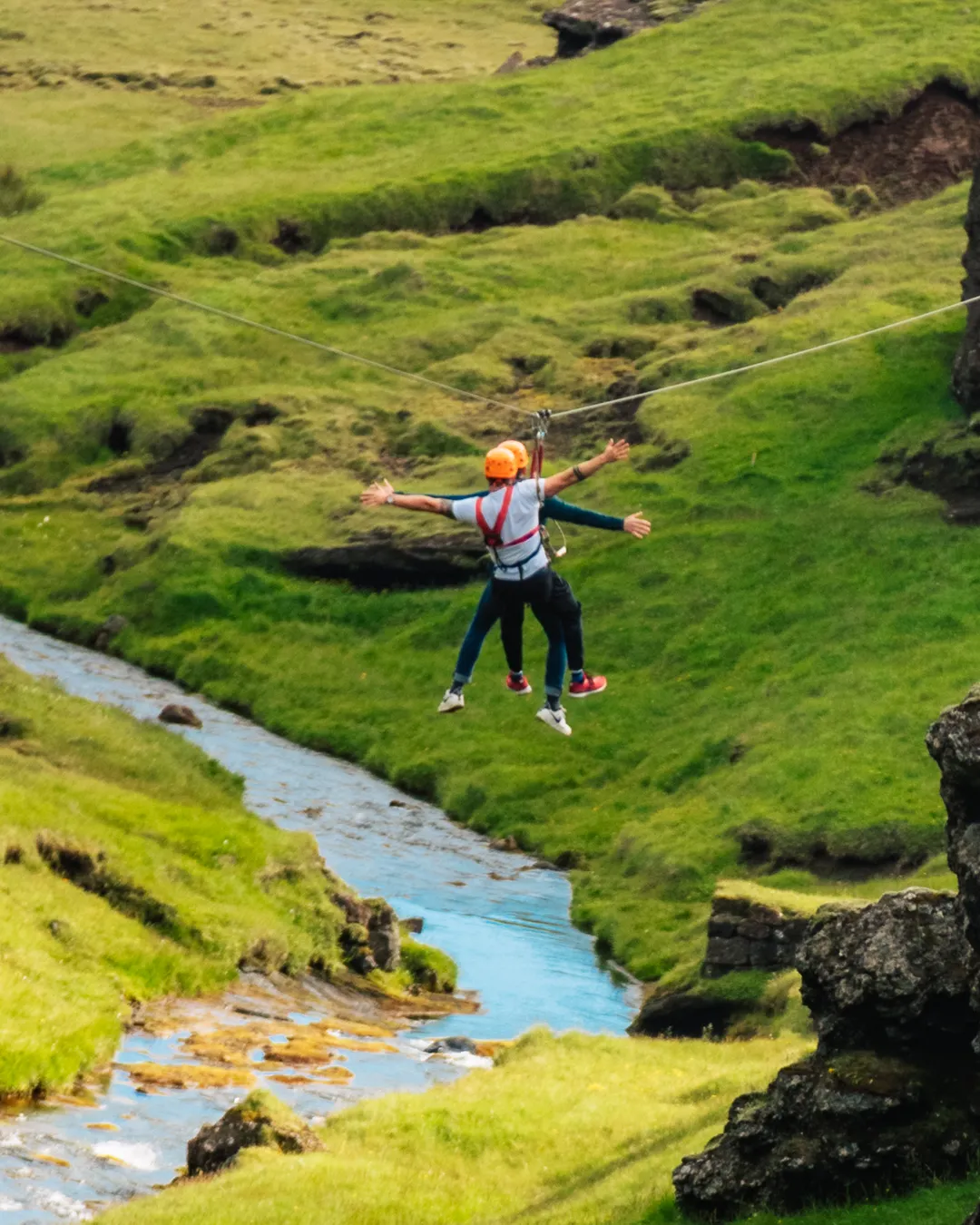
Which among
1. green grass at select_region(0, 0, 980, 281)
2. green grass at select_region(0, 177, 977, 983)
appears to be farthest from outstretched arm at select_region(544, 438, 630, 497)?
green grass at select_region(0, 0, 980, 281)

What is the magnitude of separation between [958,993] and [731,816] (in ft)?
120

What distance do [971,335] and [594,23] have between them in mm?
96831

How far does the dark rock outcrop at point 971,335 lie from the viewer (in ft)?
268

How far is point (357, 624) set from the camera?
8644 cm

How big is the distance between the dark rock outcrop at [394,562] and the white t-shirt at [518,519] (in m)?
55.8

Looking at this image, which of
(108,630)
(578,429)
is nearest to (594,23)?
(578,429)

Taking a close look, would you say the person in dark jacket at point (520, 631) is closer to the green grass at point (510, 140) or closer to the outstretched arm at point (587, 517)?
the outstretched arm at point (587, 517)

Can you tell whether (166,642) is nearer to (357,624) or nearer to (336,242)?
(357,624)

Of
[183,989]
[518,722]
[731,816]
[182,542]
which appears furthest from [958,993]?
[182,542]

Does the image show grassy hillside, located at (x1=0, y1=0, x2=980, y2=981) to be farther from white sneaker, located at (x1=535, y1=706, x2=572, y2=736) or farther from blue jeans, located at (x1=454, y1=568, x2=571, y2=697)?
blue jeans, located at (x1=454, y1=568, x2=571, y2=697)

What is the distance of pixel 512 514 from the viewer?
29.8 metres

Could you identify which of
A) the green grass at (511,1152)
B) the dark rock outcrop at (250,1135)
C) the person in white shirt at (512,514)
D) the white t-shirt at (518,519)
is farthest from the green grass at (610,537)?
the white t-shirt at (518,519)

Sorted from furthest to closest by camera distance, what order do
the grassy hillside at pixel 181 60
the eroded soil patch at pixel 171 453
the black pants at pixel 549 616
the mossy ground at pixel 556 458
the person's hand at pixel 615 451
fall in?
the grassy hillside at pixel 181 60
the eroded soil patch at pixel 171 453
the mossy ground at pixel 556 458
the black pants at pixel 549 616
the person's hand at pixel 615 451

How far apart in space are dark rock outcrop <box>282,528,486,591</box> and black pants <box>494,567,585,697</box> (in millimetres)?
54223
